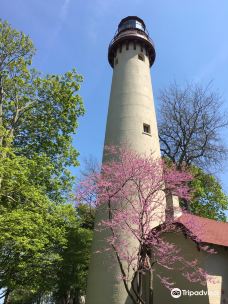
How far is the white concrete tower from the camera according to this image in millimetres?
16203

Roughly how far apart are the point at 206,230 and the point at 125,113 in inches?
329

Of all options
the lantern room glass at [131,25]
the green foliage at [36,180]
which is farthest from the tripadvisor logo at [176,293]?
the lantern room glass at [131,25]

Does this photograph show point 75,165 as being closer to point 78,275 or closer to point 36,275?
point 36,275

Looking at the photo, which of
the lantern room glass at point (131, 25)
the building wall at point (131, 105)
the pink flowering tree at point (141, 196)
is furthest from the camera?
the lantern room glass at point (131, 25)

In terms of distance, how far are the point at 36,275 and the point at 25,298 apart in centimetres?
3923

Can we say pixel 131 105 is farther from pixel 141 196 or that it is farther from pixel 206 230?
pixel 206 230

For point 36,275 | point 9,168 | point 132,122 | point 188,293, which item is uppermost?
point 132,122

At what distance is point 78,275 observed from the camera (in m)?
23.5

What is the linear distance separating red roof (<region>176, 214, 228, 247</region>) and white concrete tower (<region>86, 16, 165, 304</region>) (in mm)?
4042

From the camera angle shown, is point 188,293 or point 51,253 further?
point 51,253

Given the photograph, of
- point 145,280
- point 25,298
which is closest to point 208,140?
point 145,280

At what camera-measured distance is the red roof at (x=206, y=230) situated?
15.6 m

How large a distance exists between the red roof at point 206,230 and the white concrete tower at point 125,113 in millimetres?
4042

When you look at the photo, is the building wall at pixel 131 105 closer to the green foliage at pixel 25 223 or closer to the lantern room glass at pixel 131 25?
the lantern room glass at pixel 131 25
